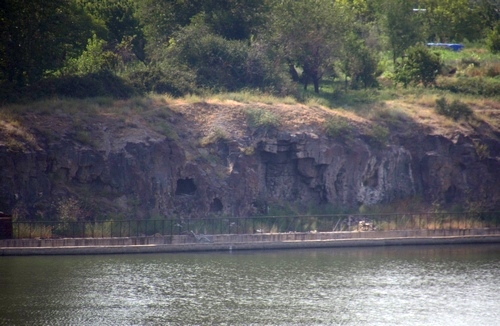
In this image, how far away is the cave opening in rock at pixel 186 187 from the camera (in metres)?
56.2

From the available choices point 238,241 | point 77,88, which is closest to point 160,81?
point 77,88

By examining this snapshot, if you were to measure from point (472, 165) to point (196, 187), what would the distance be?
21540mm

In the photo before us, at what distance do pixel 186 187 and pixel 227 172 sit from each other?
3.00 metres

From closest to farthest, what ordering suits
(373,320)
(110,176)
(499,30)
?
1. (373,320)
2. (110,176)
3. (499,30)

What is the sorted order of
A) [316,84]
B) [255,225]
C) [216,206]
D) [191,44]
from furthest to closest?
[316,84] → [191,44] → [216,206] → [255,225]

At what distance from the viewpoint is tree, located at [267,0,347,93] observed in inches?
2832

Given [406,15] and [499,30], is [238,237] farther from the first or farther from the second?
[499,30]

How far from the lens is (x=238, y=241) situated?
50094 millimetres

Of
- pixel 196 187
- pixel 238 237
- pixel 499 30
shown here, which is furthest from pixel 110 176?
pixel 499 30

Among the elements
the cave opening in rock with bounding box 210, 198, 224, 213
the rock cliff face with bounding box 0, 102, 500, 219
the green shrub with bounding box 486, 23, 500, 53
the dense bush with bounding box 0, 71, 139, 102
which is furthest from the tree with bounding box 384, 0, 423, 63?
the cave opening in rock with bounding box 210, 198, 224, 213

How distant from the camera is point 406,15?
8356 centimetres

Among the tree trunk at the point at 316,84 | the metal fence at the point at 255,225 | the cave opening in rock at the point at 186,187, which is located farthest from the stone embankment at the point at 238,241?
the tree trunk at the point at 316,84

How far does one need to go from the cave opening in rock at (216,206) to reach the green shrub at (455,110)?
21272mm

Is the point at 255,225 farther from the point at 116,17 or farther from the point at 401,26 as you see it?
the point at 401,26
